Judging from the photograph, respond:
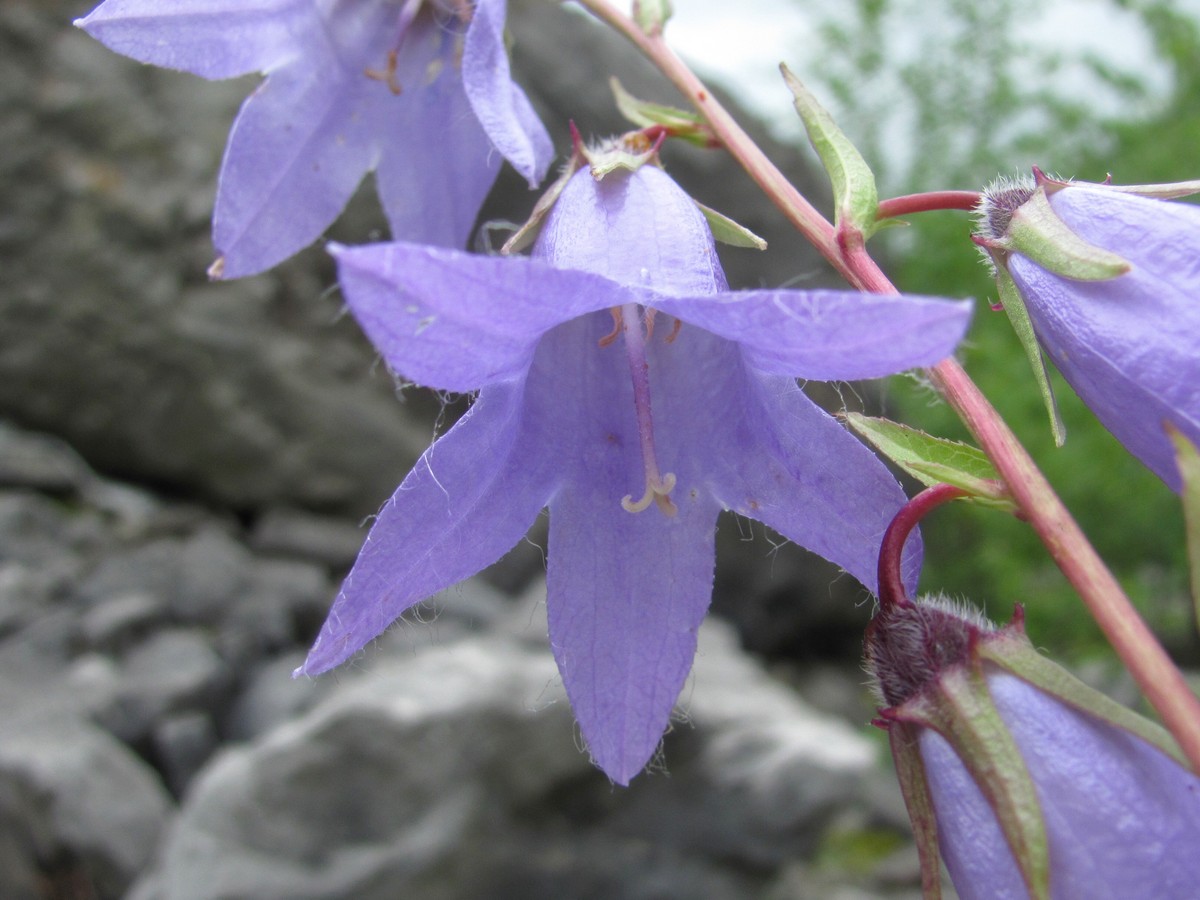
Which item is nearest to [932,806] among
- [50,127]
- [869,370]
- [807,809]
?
[869,370]

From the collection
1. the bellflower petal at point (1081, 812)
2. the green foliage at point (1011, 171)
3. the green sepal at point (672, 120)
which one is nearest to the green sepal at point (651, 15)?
the green sepal at point (672, 120)

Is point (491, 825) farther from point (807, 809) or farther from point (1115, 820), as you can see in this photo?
point (1115, 820)

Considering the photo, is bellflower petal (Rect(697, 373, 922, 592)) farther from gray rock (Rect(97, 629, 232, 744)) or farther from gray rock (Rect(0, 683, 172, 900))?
gray rock (Rect(97, 629, 232, 744))

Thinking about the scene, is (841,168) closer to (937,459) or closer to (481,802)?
(937,459)

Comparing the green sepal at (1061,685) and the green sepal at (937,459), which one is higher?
the green sepal at (937,459)

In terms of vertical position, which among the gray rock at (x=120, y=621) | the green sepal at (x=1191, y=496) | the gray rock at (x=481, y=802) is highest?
the green sepal at (x=1191, y=496)

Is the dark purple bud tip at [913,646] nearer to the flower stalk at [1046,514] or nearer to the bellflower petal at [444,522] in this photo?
the flower stalk at [1046,514]

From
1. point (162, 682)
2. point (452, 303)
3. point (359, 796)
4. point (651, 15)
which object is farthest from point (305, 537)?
point (452, 303)
